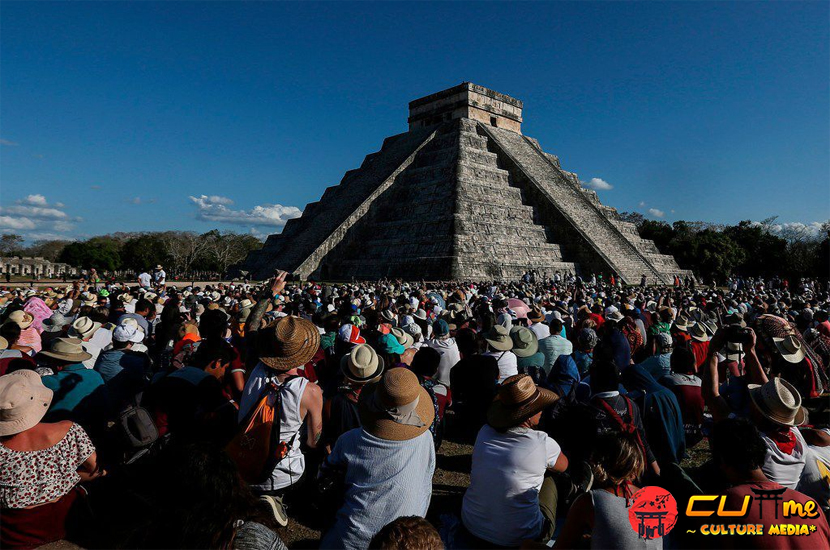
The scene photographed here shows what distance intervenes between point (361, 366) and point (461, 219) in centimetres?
2451

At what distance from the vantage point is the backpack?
307 cm

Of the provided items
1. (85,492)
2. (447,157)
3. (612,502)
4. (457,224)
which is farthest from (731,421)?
(447,157)

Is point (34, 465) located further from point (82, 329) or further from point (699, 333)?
point (699, 333)

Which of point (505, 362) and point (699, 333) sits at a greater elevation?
point (699, 333)

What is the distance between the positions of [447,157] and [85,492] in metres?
34.4

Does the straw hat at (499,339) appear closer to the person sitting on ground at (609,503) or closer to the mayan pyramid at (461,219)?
the person sitting on ground at (609,503)

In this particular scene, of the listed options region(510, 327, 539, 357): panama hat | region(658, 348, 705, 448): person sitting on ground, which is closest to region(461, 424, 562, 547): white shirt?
region(658, 348, 705, 448): person sitting on ground

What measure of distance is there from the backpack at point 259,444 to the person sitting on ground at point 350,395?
52 cm

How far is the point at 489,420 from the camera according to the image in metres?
2.93

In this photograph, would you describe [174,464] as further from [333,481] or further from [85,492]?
[85,492]

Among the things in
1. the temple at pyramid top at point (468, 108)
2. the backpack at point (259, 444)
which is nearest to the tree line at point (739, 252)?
the temple at pyramid top at point (468, 108)

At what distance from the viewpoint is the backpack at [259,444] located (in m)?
3.07

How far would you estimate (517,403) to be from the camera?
283 centimetres

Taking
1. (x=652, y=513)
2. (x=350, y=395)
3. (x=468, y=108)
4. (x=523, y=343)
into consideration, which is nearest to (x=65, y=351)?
(x=350, y=395)
